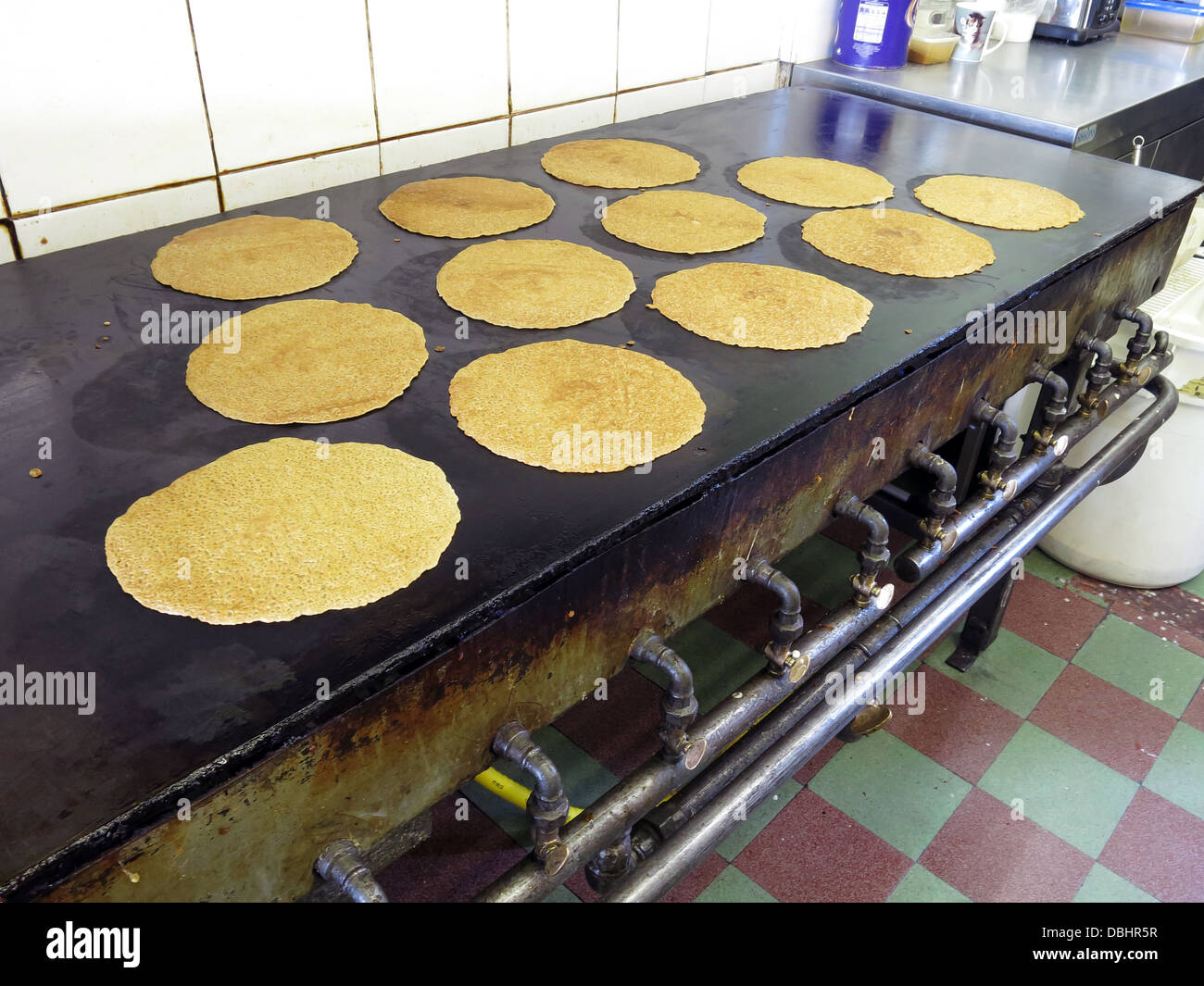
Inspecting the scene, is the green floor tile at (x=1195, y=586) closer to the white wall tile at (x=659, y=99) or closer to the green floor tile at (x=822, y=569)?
the green floor tile at (x=822, y=569)

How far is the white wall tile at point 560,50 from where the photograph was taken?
195cm

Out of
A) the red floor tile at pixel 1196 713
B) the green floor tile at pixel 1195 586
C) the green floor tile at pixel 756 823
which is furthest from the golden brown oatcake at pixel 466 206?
the green floor tile at pixel 1195 586

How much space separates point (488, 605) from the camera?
0.82m

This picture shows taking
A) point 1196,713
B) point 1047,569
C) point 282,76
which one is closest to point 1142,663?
point 1196,713

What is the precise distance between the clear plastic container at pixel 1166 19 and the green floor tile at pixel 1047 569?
7.13 feet

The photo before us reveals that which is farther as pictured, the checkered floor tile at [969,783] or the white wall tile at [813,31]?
the white wall tile at [813,31]

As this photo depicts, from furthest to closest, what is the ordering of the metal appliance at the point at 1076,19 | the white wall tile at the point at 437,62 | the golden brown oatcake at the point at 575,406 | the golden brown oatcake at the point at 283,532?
the metal appliance at the point at 1076,19, the white wall tile at the point at 437,62, the golden brown oatcake at the point at 575,406, the golden brown oatcake at the point at 283,532

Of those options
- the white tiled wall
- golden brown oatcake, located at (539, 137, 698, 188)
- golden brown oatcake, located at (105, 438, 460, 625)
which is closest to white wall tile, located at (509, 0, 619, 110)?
the white tiled wall

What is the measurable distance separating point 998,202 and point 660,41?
3.21 feet

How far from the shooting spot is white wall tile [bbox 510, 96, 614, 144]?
2.06 metres

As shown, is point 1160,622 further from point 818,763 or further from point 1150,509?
point 818,763

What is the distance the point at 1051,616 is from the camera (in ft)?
7.96

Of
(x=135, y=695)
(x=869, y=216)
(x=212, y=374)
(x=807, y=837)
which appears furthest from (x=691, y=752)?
(x=869, y=216)
